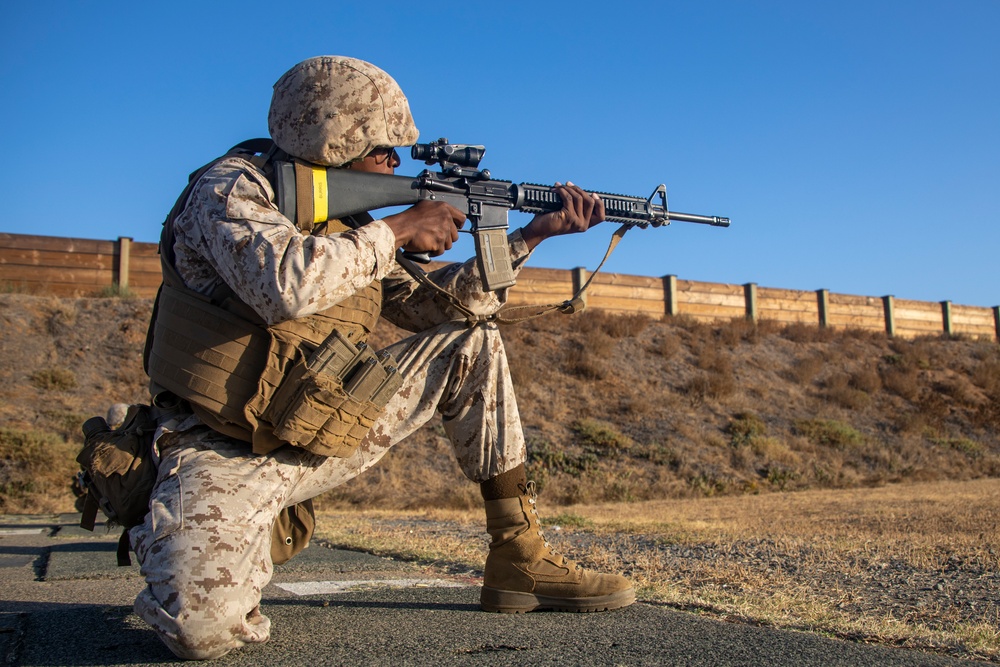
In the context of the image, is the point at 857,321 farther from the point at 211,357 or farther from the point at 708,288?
the point at 211,357

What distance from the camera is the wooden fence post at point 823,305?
77.9 feet

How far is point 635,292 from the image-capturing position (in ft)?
71.3

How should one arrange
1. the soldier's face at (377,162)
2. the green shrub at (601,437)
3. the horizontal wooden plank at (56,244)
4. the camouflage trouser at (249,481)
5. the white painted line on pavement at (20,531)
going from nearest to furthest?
the camouflage trouser at (249,481) → the soldier's face at (377,162) → the white painted line on pavement at (20,531) → the green shrub at (601,437) → the horizontal wooden plank at (56,244)

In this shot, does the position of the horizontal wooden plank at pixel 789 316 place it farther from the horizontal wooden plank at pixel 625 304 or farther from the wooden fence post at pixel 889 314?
the horizontal wooden plank at pixel 625 304

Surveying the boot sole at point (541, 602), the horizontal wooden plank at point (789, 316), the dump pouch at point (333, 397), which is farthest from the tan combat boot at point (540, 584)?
the horizontal wooden plank at point (789, 316)

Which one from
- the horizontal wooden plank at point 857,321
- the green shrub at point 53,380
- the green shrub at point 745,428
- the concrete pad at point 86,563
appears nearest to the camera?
the concrete pad at point 86,563

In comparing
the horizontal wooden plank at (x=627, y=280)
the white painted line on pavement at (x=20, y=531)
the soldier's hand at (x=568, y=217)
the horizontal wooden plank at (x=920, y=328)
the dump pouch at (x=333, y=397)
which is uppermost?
the horizontal wooden plank at (x=627, y=280)

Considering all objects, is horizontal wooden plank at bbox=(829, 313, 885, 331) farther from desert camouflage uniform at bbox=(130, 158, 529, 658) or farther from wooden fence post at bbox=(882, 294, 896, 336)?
desert camouflage uniform at bbox=(130, 158, 529, 658)

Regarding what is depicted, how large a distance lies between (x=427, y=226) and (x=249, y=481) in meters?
1.10

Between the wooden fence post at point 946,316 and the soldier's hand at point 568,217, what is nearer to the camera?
the soldier's hand at point 568,217

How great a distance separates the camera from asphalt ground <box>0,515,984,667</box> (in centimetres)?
201

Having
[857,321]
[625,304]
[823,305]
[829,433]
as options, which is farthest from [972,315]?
[829,433]

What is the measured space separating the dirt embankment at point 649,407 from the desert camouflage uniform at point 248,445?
27.6ft

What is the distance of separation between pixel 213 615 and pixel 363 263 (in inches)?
41.5
